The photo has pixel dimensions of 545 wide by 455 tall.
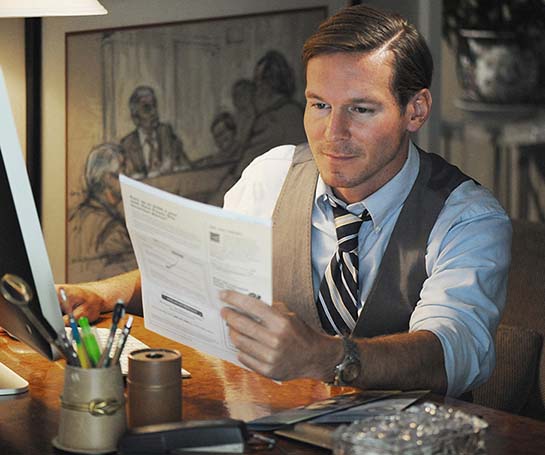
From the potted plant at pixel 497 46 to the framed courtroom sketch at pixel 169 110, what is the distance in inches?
53.3

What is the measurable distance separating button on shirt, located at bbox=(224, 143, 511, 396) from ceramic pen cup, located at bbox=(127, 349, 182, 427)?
525mm

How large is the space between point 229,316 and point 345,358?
239 mm

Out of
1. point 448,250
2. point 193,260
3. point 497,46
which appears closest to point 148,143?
point 448,250

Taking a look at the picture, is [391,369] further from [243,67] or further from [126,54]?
[243,67]

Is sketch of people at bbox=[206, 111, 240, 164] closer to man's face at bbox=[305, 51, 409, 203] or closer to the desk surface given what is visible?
man's face at bbox=[305, 51, 409, 203]

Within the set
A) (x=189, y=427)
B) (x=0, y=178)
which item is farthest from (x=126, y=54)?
(x=189, y=427)

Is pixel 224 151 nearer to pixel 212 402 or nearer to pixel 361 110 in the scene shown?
pixel 361 110

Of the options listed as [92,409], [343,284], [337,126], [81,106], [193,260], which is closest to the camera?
[92,409]

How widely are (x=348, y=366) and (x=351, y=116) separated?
22.7 inches

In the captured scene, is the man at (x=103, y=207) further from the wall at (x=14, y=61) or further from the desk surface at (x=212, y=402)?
the desk surface at (x=212, y=402)

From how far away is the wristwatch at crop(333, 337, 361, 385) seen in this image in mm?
1884

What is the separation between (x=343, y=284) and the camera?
238 cm

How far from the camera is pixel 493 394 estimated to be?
9.20ft

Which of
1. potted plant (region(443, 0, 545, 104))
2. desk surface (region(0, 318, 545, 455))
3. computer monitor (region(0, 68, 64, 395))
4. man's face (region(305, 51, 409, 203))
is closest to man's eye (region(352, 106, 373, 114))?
man's face (region(305, 51, 409, 203))
